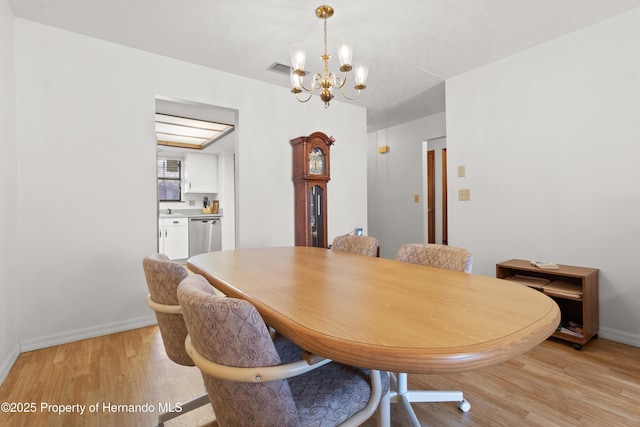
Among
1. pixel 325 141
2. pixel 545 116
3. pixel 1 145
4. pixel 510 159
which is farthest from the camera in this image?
pixel 325 141

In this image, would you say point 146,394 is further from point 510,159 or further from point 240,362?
point 510,159

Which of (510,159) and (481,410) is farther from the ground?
(510,159)

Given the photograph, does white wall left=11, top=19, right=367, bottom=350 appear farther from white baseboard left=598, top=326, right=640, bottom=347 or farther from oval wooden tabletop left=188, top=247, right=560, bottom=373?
white baseboard left=598, top=326, right=640, bottom=347

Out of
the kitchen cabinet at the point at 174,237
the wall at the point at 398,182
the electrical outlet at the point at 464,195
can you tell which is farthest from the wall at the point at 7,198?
the wall at the point at 398,182

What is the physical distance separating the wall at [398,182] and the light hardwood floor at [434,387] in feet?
9.19

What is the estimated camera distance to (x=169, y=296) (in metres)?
1.28

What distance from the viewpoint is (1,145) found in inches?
75.4

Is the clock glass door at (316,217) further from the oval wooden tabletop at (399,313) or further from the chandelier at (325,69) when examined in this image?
the oval wooden tabletop at (399,313)

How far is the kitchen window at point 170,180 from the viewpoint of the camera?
6.24m

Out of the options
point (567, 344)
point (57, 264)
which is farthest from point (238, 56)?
point (567, 344)

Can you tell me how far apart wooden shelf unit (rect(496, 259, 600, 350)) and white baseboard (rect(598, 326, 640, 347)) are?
57 millimetres

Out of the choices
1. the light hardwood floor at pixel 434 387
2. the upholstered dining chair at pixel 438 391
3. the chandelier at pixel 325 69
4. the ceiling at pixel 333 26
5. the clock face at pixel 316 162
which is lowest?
the light hardwood floor at pixel 434 387

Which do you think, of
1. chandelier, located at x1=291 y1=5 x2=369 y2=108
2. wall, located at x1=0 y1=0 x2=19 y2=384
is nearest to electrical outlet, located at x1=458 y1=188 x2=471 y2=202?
chandelier, located at x1=291 y1=5 x2=369 y2=108

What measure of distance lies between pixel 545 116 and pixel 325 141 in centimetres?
213
